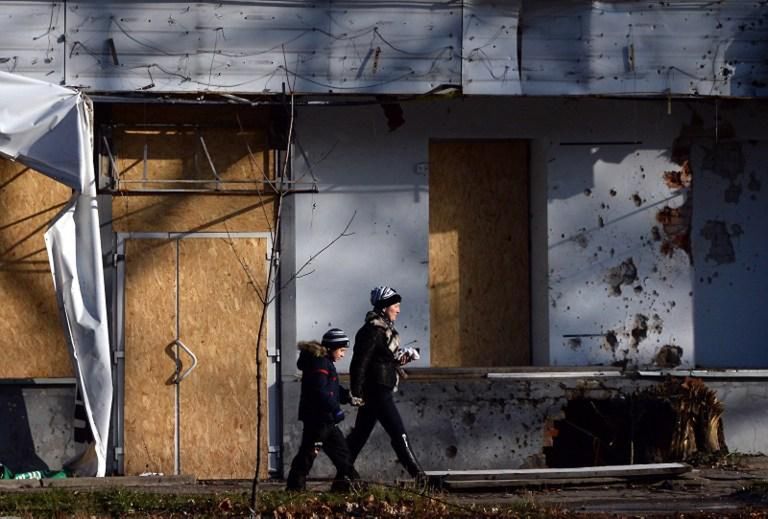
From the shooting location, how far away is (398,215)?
14.9 metres

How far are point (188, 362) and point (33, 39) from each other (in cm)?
359

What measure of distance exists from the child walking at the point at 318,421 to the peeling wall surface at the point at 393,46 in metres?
3.41

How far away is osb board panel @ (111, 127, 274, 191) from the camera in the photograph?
1459cm

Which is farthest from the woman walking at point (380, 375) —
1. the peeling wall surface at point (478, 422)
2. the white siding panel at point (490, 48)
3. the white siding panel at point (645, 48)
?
the white siding panel at point (645, 48)

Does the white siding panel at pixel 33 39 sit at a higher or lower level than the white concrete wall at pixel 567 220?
higher

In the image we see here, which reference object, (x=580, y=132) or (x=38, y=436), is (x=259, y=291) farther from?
(x=580, y=132)

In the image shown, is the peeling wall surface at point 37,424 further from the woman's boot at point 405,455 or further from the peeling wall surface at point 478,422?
the woman's boot at point 405,455

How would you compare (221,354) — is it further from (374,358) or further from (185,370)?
(374,358)

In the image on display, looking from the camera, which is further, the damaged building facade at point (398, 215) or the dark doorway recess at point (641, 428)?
the dark doorway recess at point (641, 428)

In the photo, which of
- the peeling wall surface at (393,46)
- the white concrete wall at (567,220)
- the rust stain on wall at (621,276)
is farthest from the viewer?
the rust stain on wall at (621,276)

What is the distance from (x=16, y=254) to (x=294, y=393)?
318 cm

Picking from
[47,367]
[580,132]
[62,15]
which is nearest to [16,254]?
[47,367]

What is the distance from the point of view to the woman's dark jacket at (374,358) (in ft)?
42.2

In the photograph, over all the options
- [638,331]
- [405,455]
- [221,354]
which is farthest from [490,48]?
[405,455]
